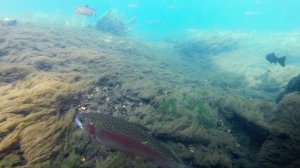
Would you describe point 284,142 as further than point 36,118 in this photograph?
No

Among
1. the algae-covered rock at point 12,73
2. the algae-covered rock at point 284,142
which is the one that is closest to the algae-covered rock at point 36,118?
the algae-covered rock at point 12,73

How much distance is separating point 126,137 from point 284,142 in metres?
3.53

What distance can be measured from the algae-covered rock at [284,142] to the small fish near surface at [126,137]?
2.57 m

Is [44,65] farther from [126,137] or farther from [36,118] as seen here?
[126,137]

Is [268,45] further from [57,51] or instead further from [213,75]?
[57,51]

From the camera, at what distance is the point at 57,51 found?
12227 millimetres

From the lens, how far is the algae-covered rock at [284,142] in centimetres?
509

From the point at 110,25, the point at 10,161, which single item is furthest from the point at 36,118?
the point at 110,25

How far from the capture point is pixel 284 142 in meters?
5.33

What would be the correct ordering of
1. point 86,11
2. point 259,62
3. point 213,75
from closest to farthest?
1. point 86,11
2. point 213,75
3. point 259,62

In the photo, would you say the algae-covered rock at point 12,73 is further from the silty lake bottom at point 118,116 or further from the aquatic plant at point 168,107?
the aquatic plant at point 168,107

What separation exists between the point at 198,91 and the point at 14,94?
22.9 feet

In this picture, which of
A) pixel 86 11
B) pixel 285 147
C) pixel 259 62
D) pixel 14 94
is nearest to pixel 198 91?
pixel 285 147

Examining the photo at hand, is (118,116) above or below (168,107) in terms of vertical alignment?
below
